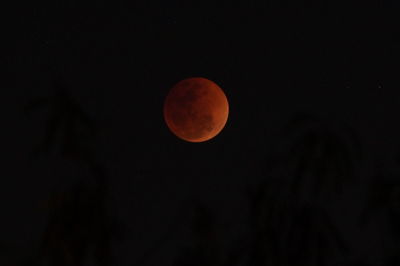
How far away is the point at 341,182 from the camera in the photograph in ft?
15.7

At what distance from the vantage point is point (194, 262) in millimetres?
5227

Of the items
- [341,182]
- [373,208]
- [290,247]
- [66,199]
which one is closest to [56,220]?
[66,199]

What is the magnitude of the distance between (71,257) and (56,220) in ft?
0.95

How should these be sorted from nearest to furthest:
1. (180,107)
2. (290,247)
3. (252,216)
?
(290,247)
(252,216)
(180,107)

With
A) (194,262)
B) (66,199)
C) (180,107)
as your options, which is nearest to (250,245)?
(194,262)

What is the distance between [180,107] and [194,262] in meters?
4.17

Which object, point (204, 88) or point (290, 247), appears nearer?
point (290, 247)

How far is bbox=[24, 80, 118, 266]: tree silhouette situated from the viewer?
15.6 ft

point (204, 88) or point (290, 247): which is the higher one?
point (204, 88)

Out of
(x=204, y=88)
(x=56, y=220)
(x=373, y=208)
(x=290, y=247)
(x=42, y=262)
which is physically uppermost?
(x=204, y=88)

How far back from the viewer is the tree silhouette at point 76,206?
475cm

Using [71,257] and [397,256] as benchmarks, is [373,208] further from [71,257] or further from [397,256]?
[71,257]

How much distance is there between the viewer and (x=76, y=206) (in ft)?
15.6

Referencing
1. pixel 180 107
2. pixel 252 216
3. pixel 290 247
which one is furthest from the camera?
pixel 180 107
